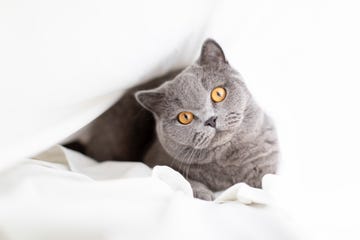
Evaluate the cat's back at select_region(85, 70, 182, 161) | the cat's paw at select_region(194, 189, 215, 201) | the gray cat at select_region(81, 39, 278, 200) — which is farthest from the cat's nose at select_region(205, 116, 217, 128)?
the cat's back at select_region(85, 70, 182, 161)

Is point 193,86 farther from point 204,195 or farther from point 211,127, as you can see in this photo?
point 204,195

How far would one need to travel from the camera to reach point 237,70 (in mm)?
1249


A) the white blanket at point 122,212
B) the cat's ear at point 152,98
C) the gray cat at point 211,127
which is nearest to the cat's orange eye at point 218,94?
the gray cat at point 211,127

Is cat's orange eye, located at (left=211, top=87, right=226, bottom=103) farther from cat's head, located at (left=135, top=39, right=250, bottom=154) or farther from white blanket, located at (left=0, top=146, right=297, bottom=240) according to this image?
white blanket, located at (left=0, top=146, right=297, bottom=240)

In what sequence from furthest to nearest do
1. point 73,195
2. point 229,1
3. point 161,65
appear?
point 161,65
point 229,1
point 73,195

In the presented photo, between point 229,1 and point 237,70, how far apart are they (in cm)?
20

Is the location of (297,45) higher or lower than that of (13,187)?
higher

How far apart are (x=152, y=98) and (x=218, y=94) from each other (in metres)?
0.19

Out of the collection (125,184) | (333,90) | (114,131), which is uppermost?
(333,90)

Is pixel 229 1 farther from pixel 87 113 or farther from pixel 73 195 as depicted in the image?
pixel 73 195

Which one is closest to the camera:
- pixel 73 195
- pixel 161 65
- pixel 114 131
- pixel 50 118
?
pixel 73 195

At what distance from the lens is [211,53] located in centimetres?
118

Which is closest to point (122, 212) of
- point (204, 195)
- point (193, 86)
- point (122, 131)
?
point (204, 195)

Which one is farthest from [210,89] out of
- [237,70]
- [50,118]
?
[50,118]
